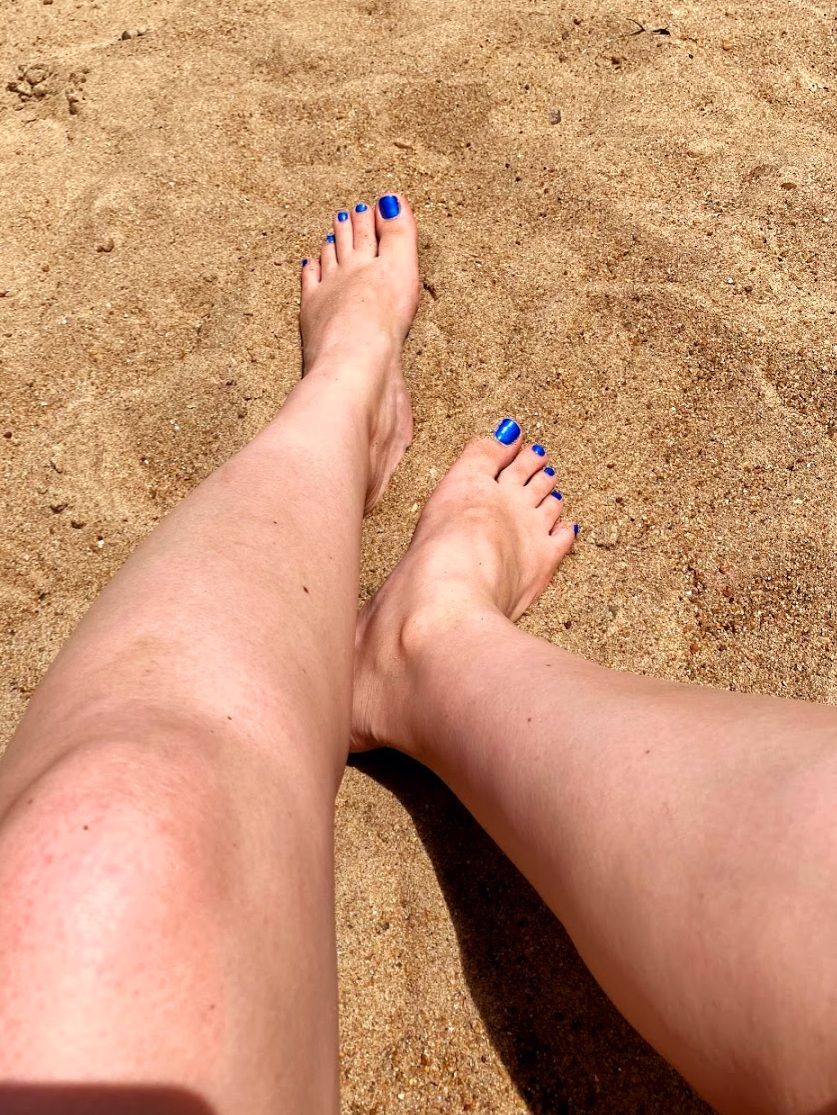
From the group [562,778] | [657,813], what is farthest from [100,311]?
[657,813]

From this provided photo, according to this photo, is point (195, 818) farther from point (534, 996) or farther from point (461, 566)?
point (461, 566)

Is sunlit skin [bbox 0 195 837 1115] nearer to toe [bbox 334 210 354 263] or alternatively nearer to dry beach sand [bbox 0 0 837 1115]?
dry beach sand [bbox 0 0 837 1115]

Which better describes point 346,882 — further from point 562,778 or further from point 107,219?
point 107,219

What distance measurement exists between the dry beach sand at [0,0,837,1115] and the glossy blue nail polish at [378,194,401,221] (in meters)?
0.06

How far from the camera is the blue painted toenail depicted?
1.57 meters

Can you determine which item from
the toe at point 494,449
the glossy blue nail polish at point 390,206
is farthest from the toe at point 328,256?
the toe at point 494,449

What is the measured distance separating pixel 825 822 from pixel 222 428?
3.84 ft

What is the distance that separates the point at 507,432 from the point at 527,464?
70 millimetres

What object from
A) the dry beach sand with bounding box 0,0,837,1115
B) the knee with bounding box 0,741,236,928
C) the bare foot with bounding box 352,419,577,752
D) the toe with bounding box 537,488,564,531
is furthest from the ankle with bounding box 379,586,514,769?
the knee with bounding box 0,741,236,928

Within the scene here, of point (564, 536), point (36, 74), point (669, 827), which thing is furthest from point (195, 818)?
point (36, 74)

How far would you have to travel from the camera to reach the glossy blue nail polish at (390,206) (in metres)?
1.75

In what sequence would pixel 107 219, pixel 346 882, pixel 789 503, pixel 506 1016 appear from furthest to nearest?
pixel 107 219 < pixel 789 503 < pixel 346 882 < pixel 506 1016

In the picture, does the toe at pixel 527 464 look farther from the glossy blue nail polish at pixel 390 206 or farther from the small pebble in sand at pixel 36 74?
the small pebble in sand at pixel 36 74

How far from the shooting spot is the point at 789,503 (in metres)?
1.44
